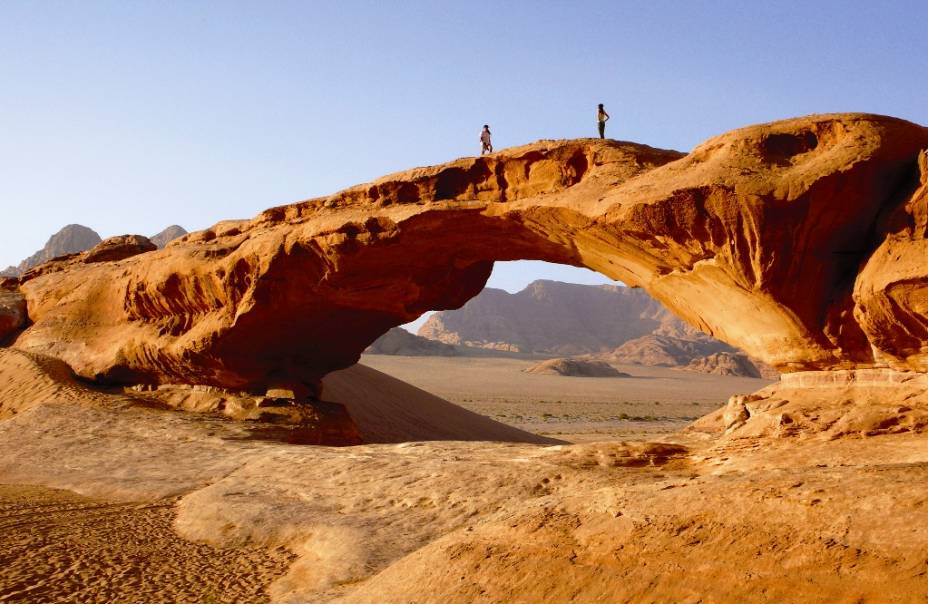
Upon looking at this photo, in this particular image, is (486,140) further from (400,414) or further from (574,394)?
(574,394)

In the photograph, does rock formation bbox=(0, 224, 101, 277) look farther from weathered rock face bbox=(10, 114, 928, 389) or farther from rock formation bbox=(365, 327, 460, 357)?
weathered rock face bbox=(10, 114, 928, 389)

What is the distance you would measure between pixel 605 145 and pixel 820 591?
6.65 m

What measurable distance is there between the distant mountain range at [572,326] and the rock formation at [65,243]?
125ft

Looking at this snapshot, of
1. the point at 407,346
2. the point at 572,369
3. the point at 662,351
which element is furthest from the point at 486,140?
the point at 662,351

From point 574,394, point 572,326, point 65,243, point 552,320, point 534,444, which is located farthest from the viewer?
point 552,320

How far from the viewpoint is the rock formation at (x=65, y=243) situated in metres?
68.6

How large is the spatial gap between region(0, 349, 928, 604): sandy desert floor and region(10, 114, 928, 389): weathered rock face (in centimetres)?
136

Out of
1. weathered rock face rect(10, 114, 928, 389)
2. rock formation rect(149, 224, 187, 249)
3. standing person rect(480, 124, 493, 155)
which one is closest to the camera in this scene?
weathered rock face rect(10, 114, 928, 389)

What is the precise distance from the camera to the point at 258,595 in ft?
18.7

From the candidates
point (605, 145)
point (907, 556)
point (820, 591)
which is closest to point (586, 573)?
point (820, 591)

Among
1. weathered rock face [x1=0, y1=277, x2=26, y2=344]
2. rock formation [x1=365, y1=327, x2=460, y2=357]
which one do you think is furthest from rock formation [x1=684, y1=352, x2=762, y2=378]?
weathered rock face [x1=0, y1=277, x2=26, y2=344]

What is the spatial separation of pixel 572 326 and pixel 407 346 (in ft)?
168

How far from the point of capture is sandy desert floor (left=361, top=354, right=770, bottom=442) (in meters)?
28.5

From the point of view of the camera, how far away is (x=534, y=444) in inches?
397
